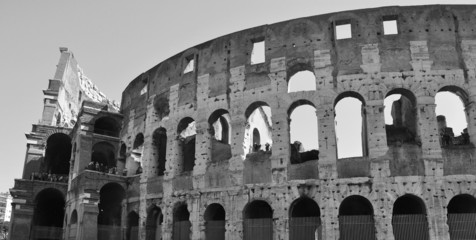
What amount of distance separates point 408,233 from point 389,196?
119cm

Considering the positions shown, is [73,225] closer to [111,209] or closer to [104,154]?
[111,209]

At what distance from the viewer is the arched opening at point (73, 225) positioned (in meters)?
18.8

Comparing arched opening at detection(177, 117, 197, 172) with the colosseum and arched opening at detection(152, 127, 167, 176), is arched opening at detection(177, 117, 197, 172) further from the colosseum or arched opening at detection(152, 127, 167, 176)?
arched opening at detection(152, 127, 167, 176)

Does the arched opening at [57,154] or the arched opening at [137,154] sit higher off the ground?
the arched opening at [57,154]

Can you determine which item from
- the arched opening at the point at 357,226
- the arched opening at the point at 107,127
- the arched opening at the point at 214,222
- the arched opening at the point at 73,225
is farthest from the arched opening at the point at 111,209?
the arched opening at the point at 357,226

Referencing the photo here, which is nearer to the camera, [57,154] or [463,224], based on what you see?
[463,224]

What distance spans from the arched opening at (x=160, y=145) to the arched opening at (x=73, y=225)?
4.00 meters

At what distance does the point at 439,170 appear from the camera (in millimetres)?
13695

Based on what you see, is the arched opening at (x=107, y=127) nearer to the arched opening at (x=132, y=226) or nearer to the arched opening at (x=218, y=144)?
the arched opening at (x=132, y=226)

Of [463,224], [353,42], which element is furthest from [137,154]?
[463,224]

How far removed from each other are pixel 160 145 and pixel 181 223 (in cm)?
452

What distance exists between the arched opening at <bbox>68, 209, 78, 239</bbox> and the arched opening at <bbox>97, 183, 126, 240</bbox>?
1.02 m

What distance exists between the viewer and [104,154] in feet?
78.5

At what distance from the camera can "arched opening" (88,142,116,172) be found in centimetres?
2214
